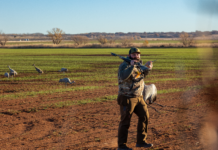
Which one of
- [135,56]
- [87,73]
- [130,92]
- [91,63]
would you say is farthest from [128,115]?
[91,63]

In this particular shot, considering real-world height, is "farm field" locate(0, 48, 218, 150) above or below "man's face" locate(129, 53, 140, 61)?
below

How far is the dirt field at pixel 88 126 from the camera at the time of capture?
582 centimetres

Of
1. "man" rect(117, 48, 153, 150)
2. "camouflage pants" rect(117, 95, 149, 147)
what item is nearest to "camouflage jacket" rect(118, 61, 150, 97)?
"man" rect(117, 48, 153, 150)

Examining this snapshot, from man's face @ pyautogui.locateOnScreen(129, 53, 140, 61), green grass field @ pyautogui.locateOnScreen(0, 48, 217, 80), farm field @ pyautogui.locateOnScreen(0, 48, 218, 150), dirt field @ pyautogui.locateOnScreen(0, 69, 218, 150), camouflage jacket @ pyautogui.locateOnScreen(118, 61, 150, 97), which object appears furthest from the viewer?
green grass field @ pyautogui.locateOnScreen(0, 48, 217, 80)

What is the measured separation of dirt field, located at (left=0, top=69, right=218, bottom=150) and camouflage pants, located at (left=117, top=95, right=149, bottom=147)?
0.58m

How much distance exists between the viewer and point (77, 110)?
9539 millimetres

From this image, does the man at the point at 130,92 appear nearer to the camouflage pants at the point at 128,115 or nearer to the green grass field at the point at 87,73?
the camouflage pants at the point at 128,115

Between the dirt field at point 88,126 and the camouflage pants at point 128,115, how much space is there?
22.7 inches

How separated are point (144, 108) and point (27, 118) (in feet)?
16.8

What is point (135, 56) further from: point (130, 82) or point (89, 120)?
point (89, 120)

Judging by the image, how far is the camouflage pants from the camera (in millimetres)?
4801

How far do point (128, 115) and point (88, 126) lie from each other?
9.69 feet

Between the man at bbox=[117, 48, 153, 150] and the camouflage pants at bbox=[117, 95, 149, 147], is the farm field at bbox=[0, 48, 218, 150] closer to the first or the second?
the camouflage pants at bbox=[117, 95, 149, 147]

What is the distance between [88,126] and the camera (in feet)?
24.5
